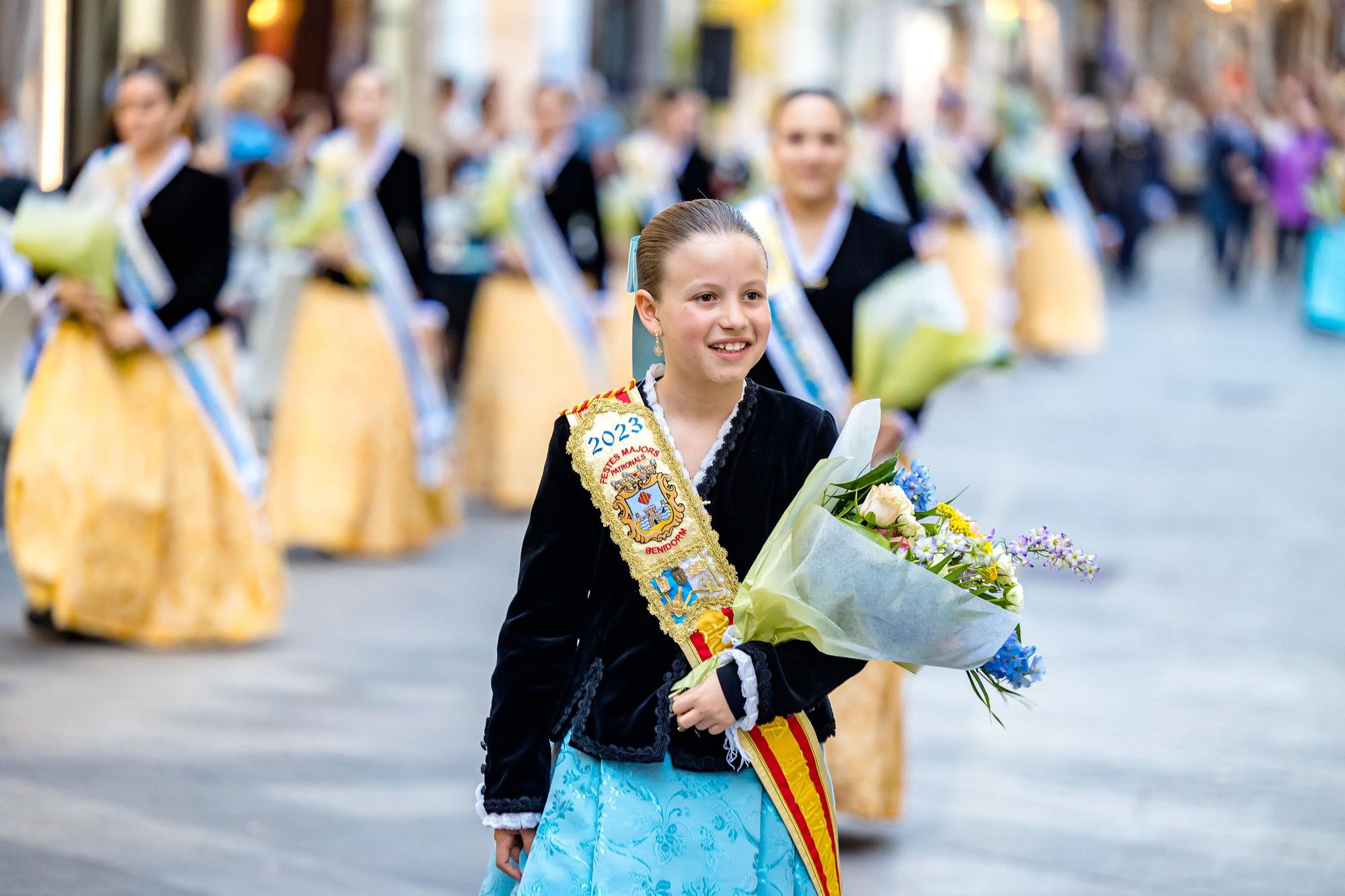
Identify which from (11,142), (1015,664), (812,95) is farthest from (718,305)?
(11,142)

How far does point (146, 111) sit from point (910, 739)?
11.1 ft

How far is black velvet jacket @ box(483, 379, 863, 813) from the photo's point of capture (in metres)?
2.96

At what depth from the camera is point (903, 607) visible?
9.09ft

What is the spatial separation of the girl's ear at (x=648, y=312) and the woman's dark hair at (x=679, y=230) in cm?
1

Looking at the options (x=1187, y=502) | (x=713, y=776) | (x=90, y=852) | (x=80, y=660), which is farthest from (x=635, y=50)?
(x=713, y=776)

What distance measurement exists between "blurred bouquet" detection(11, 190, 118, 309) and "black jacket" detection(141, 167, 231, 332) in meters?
0.21

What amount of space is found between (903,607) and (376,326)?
6.79m

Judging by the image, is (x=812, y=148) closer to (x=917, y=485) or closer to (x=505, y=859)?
(x=917, y=485)

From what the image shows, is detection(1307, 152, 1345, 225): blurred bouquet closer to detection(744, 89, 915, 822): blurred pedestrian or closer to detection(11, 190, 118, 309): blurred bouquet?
detection(11, 190, 118, 309): blurred bouquet

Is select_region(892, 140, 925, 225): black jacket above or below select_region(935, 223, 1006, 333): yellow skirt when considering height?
above

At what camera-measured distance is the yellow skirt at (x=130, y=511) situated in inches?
277

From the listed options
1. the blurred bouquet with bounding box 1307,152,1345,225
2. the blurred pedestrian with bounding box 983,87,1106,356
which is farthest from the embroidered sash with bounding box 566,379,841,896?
the blurred pedestrian with bounding box 983,87,1106,356

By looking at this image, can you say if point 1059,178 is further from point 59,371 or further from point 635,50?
point 59,371

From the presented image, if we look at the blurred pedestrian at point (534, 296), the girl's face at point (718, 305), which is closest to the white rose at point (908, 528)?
the girl's face at point (718, 305)
